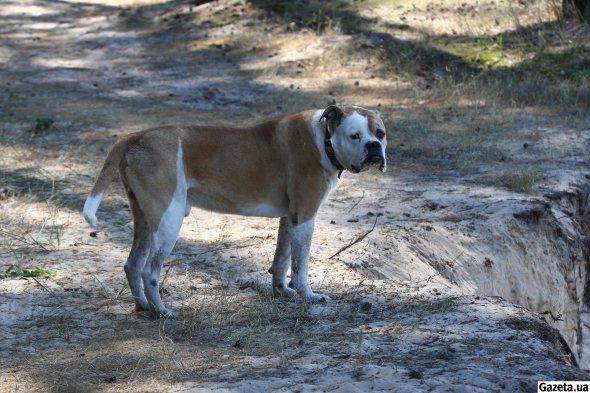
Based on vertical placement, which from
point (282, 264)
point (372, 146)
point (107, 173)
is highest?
point (372, 146)

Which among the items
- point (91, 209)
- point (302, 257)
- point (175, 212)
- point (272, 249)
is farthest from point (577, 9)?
point (91, 209)

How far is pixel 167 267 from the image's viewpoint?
7.46 meters

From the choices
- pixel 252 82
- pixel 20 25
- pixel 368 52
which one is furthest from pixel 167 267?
pixel 20 25

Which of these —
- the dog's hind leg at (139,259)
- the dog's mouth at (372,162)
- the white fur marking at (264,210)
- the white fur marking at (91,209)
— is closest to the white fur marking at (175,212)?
the dog's hind leg at (139,259)

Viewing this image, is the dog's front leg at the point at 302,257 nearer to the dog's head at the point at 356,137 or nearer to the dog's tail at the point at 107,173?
the dog's head at the point at 356,137

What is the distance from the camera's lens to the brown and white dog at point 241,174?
20.5 feet

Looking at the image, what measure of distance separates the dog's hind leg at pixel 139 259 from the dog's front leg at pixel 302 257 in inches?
41.2

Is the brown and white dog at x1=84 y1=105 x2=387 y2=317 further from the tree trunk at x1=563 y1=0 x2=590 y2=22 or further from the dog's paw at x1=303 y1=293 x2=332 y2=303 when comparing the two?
the tree trunk at x1=563 y1=0 x2=590 y2=22

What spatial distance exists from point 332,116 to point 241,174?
30.5 inches

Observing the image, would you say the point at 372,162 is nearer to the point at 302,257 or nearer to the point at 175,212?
the point at 302,257

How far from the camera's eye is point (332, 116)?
6504 mm

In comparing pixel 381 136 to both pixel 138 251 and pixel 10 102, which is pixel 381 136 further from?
pixel 10 102

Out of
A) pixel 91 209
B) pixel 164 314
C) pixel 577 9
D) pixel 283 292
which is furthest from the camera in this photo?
pixel 577 9

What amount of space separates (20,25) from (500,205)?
42.2ft
